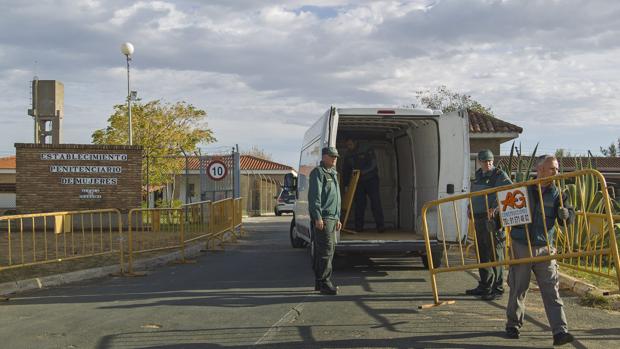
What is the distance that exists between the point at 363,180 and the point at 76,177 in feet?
36.3

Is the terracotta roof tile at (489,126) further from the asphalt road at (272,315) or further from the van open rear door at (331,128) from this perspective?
the van open rear door at (331,128)

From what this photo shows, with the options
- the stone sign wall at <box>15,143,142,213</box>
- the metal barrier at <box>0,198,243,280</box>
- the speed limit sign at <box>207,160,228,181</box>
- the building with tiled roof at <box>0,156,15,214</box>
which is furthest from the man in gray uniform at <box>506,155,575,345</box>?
the building with tiled roof at <box>0,156,15,214</box>

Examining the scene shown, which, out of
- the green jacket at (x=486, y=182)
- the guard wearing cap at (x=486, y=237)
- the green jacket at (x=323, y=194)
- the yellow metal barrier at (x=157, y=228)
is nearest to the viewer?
the green jacket at (x=486, y=182)

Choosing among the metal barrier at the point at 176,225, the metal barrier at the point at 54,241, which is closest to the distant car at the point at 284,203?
the metal barrier at the point at 176,225

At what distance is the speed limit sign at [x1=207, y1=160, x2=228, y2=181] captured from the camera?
19891mm

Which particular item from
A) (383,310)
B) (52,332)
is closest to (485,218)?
(383,310)

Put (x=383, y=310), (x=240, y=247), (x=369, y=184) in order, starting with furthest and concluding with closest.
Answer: (x=240, y=247) < (x=369, y=184) < (x=383, y=310)

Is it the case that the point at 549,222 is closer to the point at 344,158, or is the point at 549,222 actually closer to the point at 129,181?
the point at 344,158

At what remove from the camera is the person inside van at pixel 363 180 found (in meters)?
11.6

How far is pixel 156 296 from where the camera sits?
27.0 feet

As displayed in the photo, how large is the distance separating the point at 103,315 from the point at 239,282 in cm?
263

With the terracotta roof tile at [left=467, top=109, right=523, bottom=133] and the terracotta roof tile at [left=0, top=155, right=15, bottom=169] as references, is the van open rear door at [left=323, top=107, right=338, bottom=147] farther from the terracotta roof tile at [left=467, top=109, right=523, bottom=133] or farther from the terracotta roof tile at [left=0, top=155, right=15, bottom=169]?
the terracotta roof tile at [left=0, top=155, right=15, bottom=169]

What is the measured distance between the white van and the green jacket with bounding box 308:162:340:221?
3.29 ft

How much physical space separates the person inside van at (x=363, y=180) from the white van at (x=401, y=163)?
9.5 inches
